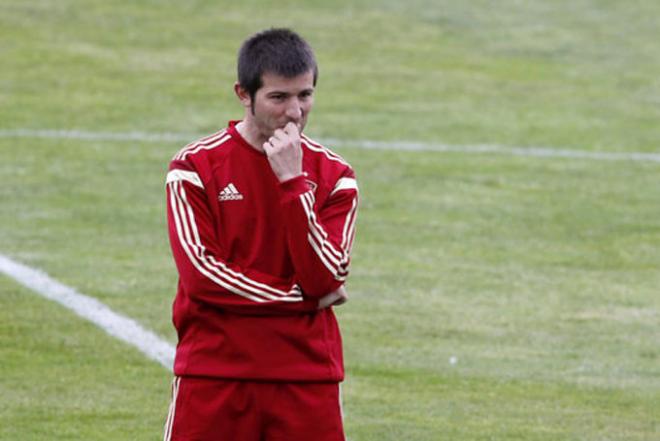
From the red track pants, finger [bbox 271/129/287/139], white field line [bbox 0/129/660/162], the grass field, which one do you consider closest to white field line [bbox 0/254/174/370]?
the grass field

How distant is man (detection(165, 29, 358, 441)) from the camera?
205 inches

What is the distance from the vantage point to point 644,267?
44.7ft

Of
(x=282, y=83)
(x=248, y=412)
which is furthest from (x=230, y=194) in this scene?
(x=248, y=412)

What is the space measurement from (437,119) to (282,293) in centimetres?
1591

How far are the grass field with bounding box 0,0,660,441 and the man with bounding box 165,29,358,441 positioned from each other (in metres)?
3.28

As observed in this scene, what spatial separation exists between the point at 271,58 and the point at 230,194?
427 mm

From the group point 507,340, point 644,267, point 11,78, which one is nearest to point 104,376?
point 507,340

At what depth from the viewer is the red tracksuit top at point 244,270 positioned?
5234 millimetres

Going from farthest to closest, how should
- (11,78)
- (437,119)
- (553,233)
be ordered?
(11,78) < (437,119) < (553,233)

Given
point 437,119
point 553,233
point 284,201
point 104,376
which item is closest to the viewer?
point 284,201

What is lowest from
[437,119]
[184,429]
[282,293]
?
[437,119]

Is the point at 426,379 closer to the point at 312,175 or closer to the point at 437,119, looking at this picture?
the point at 312,175

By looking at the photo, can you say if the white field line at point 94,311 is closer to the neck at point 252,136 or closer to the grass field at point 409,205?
the grass field at point 409,205

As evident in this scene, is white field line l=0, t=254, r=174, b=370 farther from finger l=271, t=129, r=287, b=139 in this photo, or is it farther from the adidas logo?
finger l=271, t=129, r=287, b=139
